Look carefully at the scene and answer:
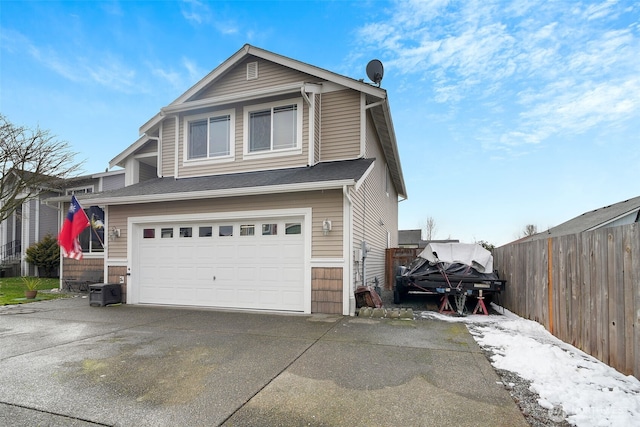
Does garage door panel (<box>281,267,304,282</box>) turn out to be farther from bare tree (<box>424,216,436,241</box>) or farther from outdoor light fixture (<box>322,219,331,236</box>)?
bare tree (<box>424,216,436,241</box>)

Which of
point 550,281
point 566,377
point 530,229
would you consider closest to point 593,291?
point 566,377

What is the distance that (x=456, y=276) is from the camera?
831cm

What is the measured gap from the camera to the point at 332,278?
7.75 meters

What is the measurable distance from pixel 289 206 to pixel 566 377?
5.82m

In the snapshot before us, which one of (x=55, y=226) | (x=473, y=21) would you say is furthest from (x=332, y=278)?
(x=55, y=226)

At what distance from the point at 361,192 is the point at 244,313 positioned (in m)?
4.29

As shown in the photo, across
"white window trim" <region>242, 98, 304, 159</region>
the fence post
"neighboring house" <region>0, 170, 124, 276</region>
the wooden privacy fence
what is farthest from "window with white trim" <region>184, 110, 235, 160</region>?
"neighboring house" <region>0, 170, 124, 276</region>

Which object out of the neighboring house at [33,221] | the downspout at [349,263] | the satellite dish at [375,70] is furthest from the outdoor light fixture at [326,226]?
the neighboring house at [33,221]

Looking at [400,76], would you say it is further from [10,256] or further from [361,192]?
[10,256]

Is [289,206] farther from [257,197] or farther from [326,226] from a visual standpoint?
[326,226]

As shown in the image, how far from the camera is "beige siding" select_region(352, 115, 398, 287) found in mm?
8953

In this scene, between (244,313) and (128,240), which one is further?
(128,240)

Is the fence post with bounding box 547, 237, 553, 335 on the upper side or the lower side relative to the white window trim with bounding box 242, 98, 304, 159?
lower

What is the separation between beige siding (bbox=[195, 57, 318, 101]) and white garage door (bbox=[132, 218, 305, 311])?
168 inches
